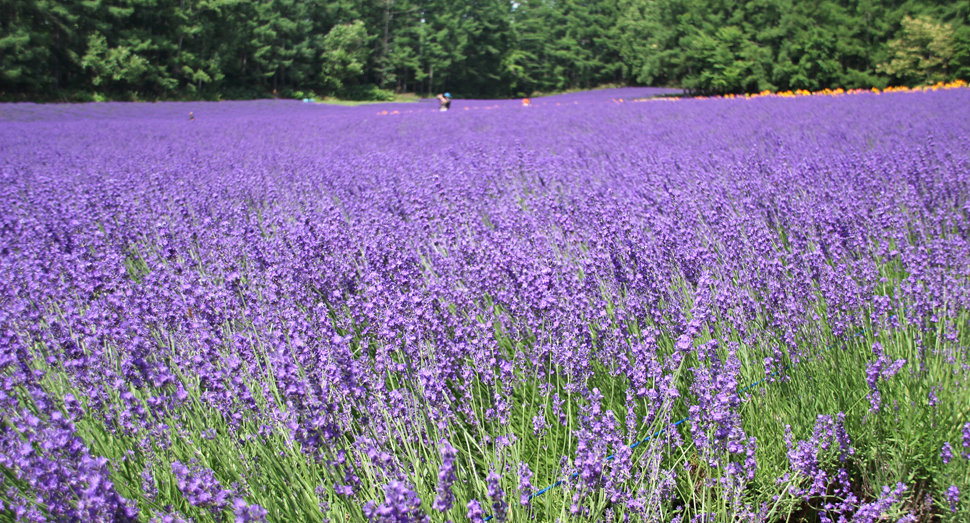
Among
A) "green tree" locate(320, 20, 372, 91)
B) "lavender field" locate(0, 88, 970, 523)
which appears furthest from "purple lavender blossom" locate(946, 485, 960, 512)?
"green tree" locate(320, 20, 372, 91)

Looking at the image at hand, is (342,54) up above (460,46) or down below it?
below

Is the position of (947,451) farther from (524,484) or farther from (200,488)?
(200,488)

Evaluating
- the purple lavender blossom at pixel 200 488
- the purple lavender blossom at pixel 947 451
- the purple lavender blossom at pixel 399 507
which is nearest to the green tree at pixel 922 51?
the purple lavender blossom at pixel 947 451

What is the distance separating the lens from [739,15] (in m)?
23.2

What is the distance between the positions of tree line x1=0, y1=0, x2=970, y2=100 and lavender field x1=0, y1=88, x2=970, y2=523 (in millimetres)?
18774

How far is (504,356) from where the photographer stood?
2195 millimetres

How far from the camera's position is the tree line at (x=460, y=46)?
19.8 metres

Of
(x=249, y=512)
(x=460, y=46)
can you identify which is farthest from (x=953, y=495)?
(x=460, y=46)

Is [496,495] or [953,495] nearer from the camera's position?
[496,495]

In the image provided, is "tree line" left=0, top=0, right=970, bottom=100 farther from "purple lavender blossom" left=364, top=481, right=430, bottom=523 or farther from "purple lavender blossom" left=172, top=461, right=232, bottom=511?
"purple lavender blossom" left=172, top=461, right=232, bottom=511

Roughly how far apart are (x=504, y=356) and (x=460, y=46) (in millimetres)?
37928

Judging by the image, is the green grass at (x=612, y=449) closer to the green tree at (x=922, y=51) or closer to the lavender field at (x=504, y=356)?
the lavender field at (x=504, y=356)

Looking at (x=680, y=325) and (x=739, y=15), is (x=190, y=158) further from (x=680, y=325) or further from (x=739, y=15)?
(x=739, y=15)

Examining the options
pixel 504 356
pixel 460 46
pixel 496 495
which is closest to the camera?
pixel 496 495
